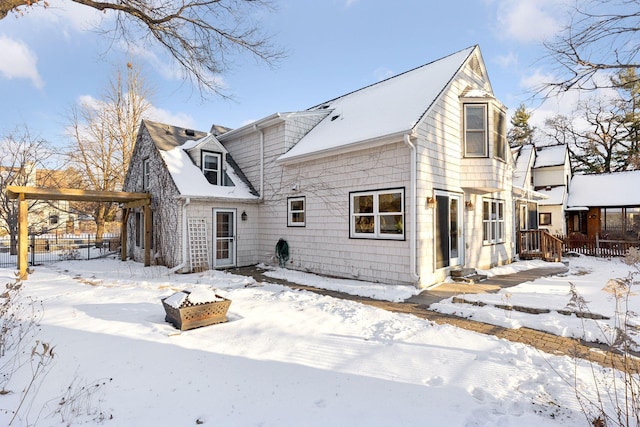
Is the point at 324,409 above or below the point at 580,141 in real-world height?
below

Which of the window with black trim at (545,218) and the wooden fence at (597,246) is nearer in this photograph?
the wooden fence at (597,246)

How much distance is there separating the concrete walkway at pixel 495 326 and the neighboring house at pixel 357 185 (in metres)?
0.89

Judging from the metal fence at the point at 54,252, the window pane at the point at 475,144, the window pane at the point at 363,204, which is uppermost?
the window pane at the point at 475,144

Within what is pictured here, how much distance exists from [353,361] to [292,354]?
80cm

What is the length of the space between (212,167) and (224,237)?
2981mm

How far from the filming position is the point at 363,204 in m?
9.27

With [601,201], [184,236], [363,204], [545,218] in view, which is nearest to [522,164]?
[545,218]

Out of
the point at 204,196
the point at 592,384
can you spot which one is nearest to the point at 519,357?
the point at 592,384

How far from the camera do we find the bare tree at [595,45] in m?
4.70

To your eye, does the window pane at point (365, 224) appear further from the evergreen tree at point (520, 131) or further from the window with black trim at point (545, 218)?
the evergreen tree at point (520, 131)

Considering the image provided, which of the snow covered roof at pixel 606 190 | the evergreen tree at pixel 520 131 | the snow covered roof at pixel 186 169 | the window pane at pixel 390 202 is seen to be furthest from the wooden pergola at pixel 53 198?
the evergreen tree at pixel 520 131

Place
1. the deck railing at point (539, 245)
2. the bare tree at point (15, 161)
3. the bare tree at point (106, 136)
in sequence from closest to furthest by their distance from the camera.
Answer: the deck railing at point (539, 245) < the bare tree at point (15, 161) < the bare tree at point (106, 136)

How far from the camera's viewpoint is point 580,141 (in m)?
30.7

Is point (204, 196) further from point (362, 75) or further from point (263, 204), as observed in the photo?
point (362, 75)
